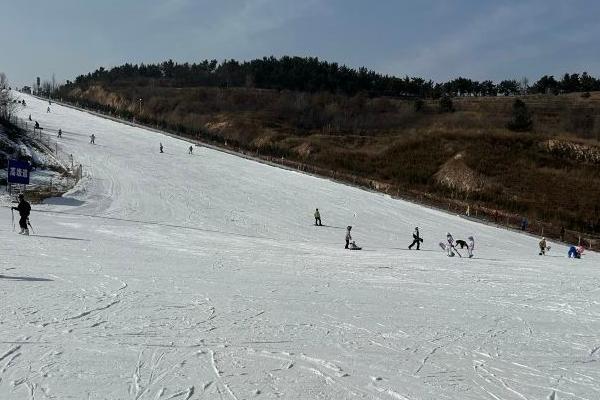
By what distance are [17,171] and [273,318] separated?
2073 centimetres

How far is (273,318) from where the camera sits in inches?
409

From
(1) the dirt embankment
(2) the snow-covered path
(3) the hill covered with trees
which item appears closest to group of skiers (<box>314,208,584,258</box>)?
(2) the snow-covered path

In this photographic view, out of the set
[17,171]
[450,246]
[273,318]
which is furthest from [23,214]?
[450,246]

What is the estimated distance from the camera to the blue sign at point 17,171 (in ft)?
84.7

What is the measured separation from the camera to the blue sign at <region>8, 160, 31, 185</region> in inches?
1016

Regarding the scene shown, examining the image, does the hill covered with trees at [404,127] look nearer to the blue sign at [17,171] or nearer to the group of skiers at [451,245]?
the group of skiers at [451,245]

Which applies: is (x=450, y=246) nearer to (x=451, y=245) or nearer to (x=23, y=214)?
(x=451, y=245)

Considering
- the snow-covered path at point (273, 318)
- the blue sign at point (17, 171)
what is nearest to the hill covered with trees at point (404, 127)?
the snow-covered path at point (273, 318)

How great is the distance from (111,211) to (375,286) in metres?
18.9

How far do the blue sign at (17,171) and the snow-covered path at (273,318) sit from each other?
81.2 inches

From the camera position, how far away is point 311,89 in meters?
152

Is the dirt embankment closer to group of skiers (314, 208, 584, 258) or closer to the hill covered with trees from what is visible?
the hill covered with trees

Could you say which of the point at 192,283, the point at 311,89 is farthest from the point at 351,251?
the point at 311,89

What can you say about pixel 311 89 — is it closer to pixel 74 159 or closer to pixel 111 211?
pixel 74 159
